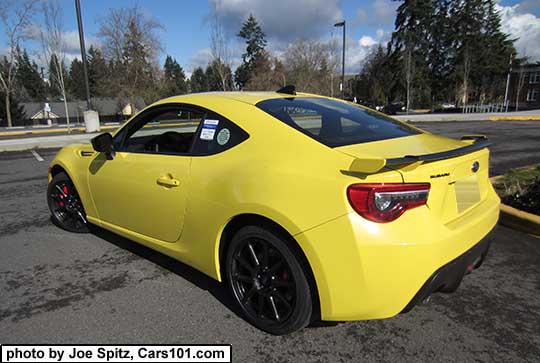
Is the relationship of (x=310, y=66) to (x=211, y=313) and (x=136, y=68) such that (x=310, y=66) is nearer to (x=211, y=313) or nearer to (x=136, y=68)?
(x=136, y=68)

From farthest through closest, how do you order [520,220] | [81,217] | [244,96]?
[81,217]
[520,220]
[244,96]

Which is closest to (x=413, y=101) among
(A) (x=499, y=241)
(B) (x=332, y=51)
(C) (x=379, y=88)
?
(C) (x=379, y=88)

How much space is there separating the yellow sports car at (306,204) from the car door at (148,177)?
0.6 inches

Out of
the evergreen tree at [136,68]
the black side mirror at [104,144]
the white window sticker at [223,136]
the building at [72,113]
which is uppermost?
the evergreen tree at [136,68]

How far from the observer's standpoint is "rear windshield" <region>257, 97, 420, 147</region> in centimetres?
247

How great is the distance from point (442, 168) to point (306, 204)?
30.8 inches

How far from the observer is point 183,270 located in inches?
131

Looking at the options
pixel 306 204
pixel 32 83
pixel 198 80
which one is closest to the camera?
pixel 306 204

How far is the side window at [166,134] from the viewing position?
9.79ft

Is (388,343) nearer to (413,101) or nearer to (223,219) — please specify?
(223,219)

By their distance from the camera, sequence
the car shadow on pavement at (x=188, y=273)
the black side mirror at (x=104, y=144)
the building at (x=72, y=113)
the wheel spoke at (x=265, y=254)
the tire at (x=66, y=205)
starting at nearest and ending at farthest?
the wheel spoke at (x=265, y=254) < the car shadow on pavement at (x=188, y=273) < the black side mirror at (x=104, y=144) < the tire at (x=66, y=205) < the building at (x=72, y=113)

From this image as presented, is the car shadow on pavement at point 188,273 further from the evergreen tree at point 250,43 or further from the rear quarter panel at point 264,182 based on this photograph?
the evergreen tree at point 250,43

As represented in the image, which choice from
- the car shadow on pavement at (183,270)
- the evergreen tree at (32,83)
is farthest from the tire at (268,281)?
the evergreen tree at (32,83)

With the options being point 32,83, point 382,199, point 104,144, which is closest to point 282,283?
point 382,199
